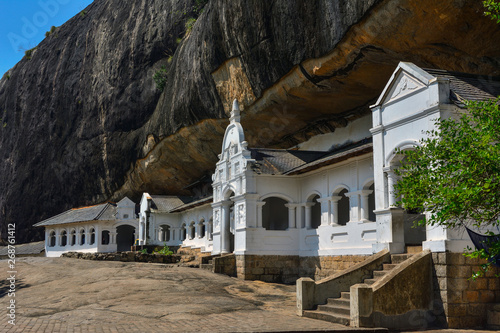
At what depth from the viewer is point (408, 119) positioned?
14016 mm

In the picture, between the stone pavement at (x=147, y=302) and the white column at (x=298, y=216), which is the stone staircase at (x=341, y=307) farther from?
the white column at (x=298, y=216)

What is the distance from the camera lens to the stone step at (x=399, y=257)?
1356cm

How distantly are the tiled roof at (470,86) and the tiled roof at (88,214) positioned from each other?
32.7 m

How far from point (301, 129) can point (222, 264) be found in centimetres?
910

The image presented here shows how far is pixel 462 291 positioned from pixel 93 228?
35.7 metres

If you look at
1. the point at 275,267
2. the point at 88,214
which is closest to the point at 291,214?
the point at 275,267

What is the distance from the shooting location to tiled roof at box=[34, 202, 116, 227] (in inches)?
1663

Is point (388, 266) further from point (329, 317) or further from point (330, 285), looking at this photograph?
point (329, 317)

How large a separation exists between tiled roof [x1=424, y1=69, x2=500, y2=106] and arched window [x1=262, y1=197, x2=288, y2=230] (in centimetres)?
1308

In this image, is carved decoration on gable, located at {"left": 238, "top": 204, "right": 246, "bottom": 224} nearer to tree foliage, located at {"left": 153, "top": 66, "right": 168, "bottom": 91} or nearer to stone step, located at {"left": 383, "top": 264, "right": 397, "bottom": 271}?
stone step, located at {"left": 383, "top": 264, "right": 397, "bottom": 271}

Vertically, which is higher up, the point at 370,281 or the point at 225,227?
the point at 225,227

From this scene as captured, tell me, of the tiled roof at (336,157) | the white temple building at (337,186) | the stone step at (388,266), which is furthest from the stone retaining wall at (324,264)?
the stone step at (388,266)

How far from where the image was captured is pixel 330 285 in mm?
13766

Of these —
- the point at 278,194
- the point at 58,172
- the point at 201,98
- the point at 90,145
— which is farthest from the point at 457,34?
the point at 58,172
